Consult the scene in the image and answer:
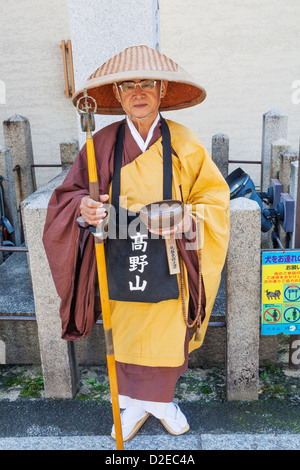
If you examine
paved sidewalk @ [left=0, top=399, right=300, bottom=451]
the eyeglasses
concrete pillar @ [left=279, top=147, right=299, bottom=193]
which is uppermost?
the eyeglasses

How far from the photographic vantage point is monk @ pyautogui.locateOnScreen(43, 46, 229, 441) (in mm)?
2527

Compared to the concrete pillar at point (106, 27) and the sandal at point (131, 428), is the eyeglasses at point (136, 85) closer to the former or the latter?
the concrete pillar at point (106, 27)

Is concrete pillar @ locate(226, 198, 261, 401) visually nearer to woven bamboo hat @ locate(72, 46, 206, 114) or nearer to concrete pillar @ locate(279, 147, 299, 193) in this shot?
woven bamboo hat @ locate(72, 46, 206, 114)

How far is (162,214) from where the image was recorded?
2287mm

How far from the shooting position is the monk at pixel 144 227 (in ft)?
8.29

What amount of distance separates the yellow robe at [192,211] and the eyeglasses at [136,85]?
0.28m

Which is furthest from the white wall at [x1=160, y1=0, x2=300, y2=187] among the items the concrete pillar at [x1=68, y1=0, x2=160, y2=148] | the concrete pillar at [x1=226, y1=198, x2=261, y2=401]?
the concrete pillar at [x1=226, y1=198, x2=261, y2=401]

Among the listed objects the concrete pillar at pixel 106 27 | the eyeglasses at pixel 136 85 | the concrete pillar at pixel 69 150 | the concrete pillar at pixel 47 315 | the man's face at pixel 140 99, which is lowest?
the concrete pillar at pixel 47 315

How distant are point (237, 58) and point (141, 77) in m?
7.60

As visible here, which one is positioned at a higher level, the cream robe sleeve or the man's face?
the man's face

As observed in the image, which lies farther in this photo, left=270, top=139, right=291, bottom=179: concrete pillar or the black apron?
left=270, top=139, right=291, bottom=179: concrete pillar

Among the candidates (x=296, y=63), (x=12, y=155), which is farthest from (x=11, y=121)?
(x=296, y=63)

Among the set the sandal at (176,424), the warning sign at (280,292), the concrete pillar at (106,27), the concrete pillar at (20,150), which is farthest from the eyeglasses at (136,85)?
the concrete pillar at (20,150)
